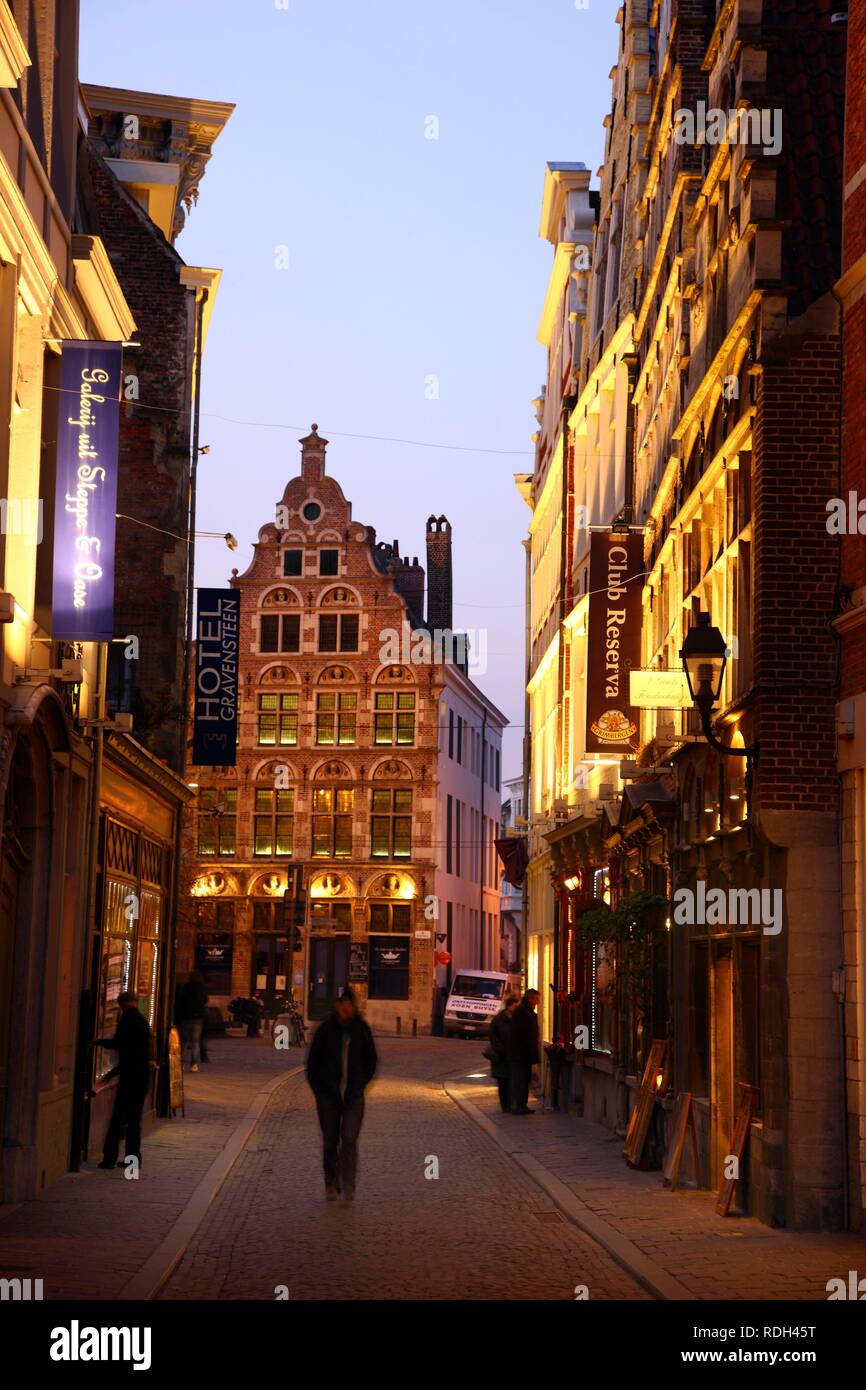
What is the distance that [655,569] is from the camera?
870 inches

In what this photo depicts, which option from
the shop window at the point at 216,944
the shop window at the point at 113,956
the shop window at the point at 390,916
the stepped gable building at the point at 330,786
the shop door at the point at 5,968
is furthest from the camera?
the shop window at the point at 216,944

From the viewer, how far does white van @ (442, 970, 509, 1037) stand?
54.2m

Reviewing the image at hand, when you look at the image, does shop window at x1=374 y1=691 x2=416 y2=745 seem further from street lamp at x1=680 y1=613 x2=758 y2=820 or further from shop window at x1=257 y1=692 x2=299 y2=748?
street lamp at x1=680 y1=613 x2=758 y2=820

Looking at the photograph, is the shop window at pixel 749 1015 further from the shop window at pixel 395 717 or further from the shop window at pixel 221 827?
the shop window at pixel 221 827

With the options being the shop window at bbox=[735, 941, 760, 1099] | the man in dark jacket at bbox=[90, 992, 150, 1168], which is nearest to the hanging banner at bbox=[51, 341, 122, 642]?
the man in dark jacket at bbox=[90, 992, 150, 1168]

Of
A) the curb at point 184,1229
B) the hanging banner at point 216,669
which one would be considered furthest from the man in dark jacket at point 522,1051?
the hanging banner at point 216,669

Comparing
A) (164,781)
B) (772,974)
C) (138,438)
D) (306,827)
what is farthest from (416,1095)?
(306,827)

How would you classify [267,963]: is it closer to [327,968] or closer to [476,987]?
[327,968]

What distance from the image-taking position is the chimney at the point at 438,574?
65938 millimetres

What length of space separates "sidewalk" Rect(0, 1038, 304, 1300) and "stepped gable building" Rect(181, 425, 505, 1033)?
117 feet

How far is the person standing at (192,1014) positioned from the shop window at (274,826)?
1135 inches

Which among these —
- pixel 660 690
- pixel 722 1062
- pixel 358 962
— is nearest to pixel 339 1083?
pixel 722 1062

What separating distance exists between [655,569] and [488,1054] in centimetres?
784

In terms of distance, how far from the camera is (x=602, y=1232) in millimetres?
13445
